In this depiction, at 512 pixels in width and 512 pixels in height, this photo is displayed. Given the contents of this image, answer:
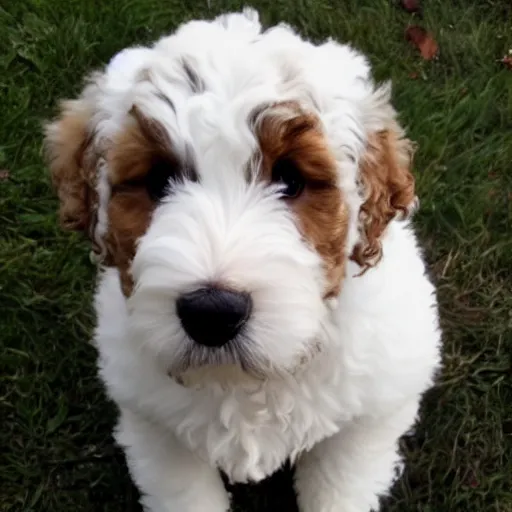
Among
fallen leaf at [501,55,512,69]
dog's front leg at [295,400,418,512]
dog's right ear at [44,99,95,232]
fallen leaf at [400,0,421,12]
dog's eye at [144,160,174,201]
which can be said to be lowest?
dog's front leg at [295,400,418,512]

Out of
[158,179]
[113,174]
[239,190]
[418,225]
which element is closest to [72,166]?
[113,174]

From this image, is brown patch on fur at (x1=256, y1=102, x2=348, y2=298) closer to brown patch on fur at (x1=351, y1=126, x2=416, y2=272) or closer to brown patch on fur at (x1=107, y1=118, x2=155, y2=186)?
brown patch on fur at (x1=351, y1=126, x2=416, y2=272)

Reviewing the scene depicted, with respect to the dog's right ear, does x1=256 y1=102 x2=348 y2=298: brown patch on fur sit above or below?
above

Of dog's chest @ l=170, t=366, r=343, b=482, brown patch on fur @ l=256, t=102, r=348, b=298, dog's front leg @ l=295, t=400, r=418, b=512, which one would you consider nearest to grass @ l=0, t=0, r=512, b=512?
dog's front leg @ l=295, t=400, r=418, b=512

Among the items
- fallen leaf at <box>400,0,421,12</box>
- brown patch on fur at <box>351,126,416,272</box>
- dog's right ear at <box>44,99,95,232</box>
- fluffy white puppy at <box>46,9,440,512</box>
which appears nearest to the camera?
fluffy white puppy at <box>46,9,440,512</box>

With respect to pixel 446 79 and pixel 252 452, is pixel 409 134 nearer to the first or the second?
pixel 446 79

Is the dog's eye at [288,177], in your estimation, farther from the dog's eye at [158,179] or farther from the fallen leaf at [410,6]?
the fallen leaf at [410,6]
